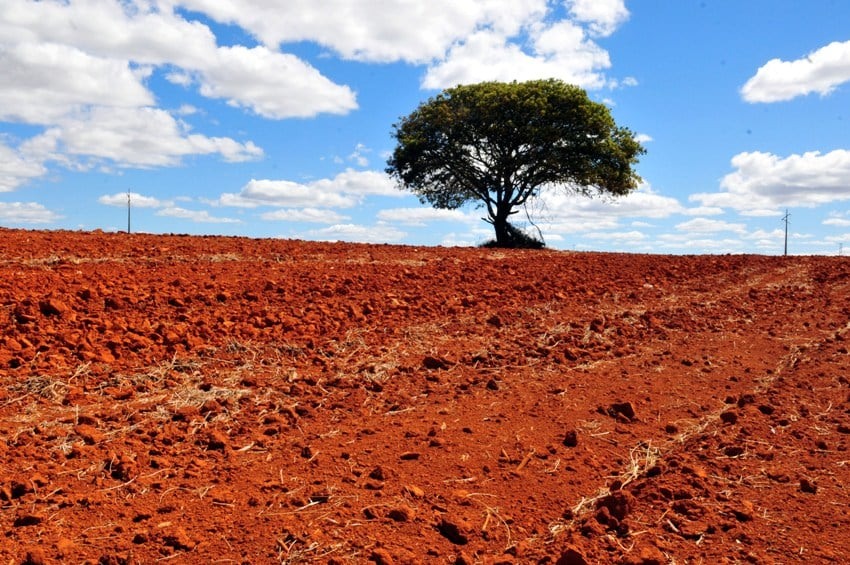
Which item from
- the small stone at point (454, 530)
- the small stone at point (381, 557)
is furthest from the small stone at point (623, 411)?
the small stone at point (381, 557)

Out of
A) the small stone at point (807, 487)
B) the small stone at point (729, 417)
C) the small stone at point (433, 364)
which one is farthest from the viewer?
the small stone at point (433, 364)

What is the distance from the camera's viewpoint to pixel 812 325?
10109mm

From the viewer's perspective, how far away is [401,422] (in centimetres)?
542

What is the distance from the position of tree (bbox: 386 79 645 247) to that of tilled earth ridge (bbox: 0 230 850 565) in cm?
1828

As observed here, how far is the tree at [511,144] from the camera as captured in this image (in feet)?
90.2

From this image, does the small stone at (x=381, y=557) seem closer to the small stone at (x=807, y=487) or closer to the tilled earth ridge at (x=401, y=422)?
the tilled earth ridge at (x=401, y=422)

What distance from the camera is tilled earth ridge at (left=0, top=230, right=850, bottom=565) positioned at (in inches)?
146

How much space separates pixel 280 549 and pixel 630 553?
189 cm

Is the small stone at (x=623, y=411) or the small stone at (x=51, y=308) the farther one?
the small stone at (x=51, y=308)

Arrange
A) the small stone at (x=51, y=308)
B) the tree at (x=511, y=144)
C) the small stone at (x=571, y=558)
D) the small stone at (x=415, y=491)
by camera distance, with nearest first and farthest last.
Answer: the small stone at (x=571, y=558), the small stone at (x=415, y=491), the small stone at (x=51, y=308), the tree at (x=511, y=144)

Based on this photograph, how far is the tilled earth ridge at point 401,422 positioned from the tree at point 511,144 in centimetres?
1828

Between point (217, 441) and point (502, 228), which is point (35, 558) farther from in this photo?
point (502, 228)

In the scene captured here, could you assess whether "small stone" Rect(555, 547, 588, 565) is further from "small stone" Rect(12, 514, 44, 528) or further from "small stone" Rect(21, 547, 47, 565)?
"small stone" Rect(12, 514, 44, 528)

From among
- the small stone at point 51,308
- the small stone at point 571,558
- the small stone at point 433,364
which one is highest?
the small stone at point 51,308
